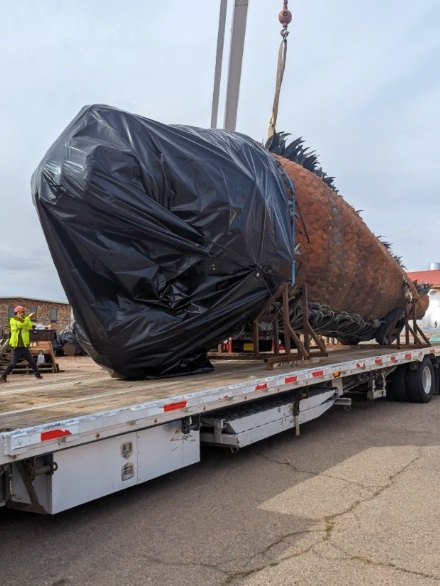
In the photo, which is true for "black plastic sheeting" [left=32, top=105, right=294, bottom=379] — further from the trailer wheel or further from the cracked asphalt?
the trailer wheel

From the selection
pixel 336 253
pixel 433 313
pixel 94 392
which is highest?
pixel 336 253

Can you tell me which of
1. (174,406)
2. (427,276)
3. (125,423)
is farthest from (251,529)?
(427,276)

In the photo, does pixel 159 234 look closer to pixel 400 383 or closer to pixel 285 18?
pixel 400 383

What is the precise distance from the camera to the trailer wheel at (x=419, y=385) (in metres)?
9.28

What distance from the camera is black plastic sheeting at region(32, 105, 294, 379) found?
4730 millimetres

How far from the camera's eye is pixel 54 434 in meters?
3.12

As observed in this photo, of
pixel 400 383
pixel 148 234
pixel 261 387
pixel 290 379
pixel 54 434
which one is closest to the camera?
pixel 54 434

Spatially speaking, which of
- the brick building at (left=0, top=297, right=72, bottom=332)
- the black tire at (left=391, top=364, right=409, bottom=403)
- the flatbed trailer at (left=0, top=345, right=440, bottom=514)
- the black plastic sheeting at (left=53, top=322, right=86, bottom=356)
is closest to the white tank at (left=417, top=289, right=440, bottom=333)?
the black plastic sheeting at (left=53, top=322, right=86, bottom=356)

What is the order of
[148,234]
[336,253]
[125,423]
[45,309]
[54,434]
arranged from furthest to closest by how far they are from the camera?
1. [45,309]
2. [336,253]
3. [148,234]
4. [125,423]
5. [54,434]

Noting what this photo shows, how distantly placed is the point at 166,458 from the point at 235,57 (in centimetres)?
1150

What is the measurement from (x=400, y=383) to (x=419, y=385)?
→ 0.33 m

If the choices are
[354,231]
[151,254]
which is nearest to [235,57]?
[354,231]

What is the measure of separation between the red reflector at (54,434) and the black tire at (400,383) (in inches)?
296

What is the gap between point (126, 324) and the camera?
4.91 m
